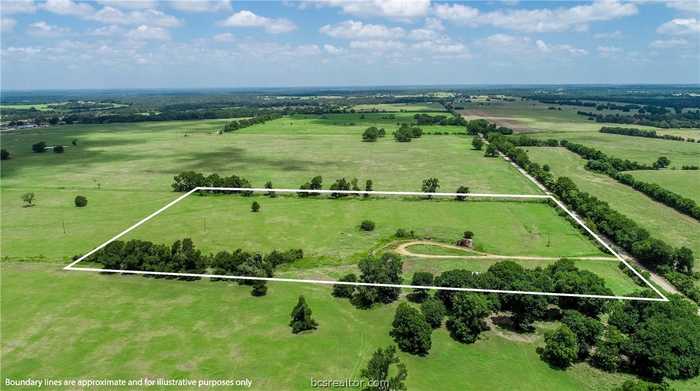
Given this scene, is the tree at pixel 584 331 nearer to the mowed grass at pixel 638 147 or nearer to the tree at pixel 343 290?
the tree at pixel 343 290

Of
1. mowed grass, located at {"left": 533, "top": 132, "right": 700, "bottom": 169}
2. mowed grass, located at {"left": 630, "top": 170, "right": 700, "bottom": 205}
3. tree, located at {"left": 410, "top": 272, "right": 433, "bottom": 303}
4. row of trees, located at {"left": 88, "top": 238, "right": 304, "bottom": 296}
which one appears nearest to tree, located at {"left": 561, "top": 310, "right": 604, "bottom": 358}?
tree, located at {"left": 410, "top": 272, "right": 433, "bottom": 303}

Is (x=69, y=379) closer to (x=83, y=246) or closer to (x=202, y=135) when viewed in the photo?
(x=83, y=246)

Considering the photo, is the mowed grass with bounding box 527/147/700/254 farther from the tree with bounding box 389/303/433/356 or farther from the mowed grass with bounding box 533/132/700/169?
the tree with bounding box 389/303/433/356

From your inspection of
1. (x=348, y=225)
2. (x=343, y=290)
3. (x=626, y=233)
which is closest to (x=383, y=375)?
(x=343, y=290)

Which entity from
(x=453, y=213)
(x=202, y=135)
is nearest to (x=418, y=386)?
(x=453, y=213)

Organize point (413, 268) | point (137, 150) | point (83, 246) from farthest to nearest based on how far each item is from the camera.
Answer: point (137, 150), point (83, 246), point (413, 268)

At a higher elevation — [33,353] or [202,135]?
[202,135]

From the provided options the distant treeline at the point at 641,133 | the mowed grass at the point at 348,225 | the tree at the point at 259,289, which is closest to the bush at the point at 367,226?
the mowed grass at the point at 348,225
